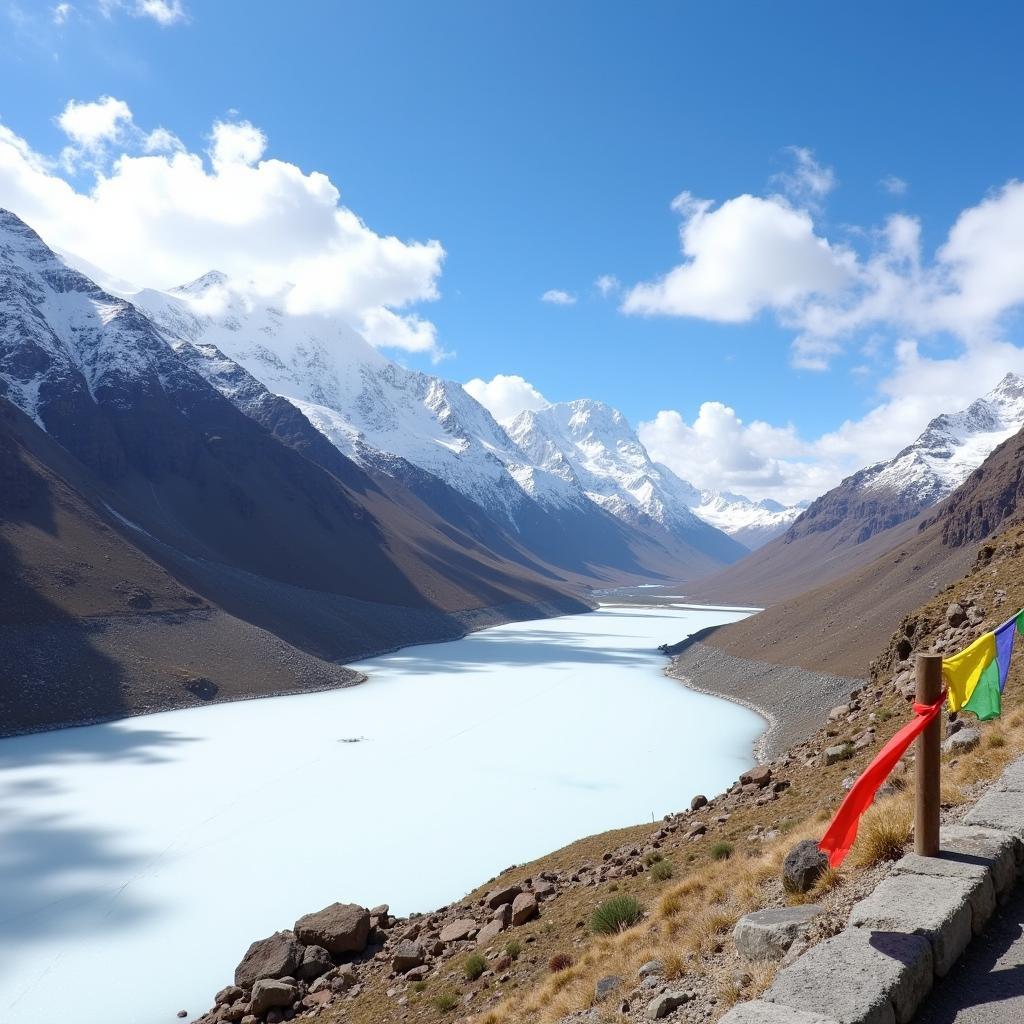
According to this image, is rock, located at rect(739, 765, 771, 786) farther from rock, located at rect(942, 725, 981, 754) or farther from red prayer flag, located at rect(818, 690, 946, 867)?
red prayer flag, located at rect(818, 690, 946, 867)

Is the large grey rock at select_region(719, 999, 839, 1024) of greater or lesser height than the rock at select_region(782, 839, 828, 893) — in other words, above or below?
above

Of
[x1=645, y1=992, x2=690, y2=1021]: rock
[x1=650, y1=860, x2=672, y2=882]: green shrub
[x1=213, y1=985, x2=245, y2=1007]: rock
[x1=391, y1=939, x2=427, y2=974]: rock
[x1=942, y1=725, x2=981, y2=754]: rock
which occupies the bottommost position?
[x1=213, y1=985, x2=245, y2=1007]: rock

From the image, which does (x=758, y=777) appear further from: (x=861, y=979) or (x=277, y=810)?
(x=277, y=810)

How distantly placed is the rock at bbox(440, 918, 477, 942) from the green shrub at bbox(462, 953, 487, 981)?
1624 millimetres

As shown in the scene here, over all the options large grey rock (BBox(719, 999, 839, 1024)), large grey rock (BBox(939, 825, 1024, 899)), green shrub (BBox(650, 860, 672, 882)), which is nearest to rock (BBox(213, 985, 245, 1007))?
green shrub (BBox(650, 860, 672, 882))

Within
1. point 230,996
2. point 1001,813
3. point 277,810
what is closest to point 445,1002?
point 230,996

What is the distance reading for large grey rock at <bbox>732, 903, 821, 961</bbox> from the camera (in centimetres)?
688

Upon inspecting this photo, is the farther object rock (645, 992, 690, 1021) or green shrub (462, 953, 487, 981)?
green shrub (462, 953, 487, 981)

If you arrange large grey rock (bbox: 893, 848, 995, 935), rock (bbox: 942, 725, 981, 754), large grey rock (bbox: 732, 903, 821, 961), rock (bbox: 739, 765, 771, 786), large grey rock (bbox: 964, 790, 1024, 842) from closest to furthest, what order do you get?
large grey rock (bbox: 893, 848, 995, 935) < large grey rock (bbox: 732, 903, 821, 961) < large grey rock (bbox: 964, 790, 1024, 842) < rock (bbox: 942, 725, 981, 754) < rock (bbox: 739, 765, 771, 786)

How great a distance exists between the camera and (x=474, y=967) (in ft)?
40.1

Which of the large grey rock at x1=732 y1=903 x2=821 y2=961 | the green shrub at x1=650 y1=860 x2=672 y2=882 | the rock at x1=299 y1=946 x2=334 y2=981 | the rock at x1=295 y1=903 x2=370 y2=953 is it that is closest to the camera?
the large grey rock at x1=732 y1=903 x2=821 y2=961

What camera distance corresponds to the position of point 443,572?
539ft

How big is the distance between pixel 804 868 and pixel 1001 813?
6.69ft

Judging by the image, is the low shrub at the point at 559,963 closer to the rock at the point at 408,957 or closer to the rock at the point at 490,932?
the rock at the point at 490,932
